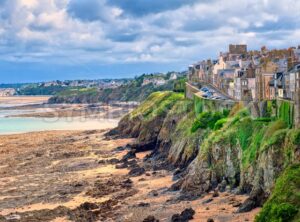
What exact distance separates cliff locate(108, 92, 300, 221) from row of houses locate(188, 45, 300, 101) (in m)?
3.21

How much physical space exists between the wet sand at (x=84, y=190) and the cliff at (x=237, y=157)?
1406 millimetres

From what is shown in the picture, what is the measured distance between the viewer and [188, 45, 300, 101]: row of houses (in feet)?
145

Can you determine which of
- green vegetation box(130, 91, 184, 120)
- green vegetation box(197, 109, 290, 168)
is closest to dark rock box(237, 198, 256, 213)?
green vegetation box(197, 109, 290, 168)

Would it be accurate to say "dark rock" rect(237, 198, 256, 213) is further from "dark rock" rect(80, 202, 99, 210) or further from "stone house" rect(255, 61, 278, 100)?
"stone house" rect(255, 61, 278, 100)

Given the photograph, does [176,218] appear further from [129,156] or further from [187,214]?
[129,156]

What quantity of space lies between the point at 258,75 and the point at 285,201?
29.9m

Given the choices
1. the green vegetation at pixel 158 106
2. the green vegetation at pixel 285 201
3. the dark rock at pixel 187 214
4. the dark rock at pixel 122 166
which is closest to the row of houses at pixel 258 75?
the green vegetation at pixel 285 201

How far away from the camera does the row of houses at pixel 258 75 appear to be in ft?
145

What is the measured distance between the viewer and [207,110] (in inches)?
1932

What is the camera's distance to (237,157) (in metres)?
33.0

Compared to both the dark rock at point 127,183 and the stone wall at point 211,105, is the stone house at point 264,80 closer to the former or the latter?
the stone wall at point 211,105

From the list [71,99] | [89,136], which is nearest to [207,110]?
[89,136]

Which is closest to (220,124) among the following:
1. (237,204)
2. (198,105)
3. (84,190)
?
(84,190)

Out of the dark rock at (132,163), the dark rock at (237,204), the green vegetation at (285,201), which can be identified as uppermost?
the green vegetation at (285,201)
